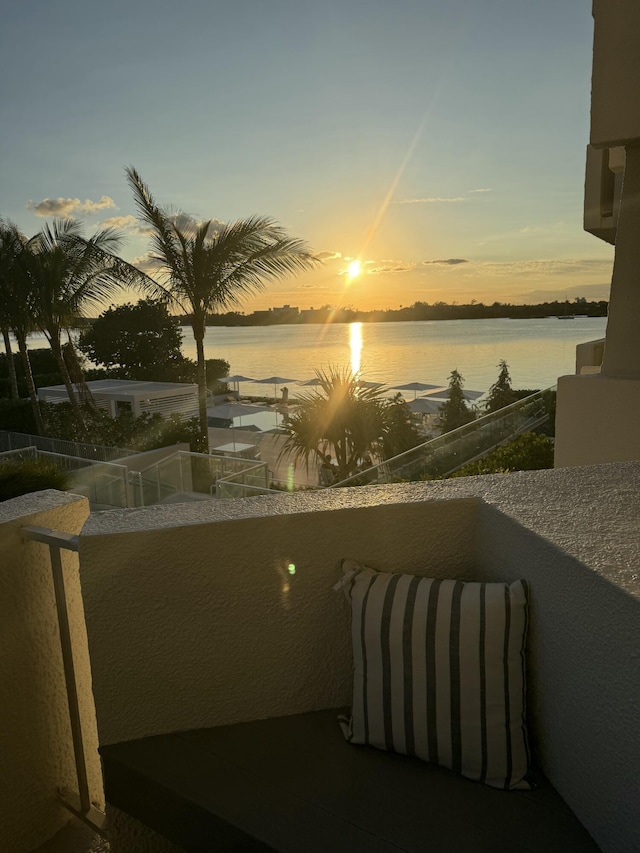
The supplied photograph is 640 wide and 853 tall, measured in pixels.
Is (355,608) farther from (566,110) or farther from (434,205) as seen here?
(434,205)

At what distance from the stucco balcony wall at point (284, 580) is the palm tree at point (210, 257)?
10948 mm

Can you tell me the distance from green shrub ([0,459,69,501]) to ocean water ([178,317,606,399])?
5954 mm

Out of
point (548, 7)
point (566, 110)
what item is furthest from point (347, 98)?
point (548, 7)

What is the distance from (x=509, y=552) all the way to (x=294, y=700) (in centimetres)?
72

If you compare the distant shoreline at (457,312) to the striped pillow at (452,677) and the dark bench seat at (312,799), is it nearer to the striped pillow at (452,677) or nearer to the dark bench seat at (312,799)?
the striped pillow at (452,677)

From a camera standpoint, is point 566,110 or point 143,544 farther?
point 566,110

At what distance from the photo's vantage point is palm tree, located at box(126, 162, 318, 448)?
1188cm

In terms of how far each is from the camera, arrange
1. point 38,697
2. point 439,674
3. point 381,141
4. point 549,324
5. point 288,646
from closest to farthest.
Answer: point 439,674, point 288,646, point 38,697, point 381,141, point 549,324

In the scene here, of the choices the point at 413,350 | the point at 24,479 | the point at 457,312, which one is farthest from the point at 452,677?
the point at 413,350

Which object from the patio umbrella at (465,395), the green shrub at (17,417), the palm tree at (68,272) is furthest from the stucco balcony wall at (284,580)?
the patio umbrella at (465,395)

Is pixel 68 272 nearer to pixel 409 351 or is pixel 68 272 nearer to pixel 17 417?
pixel 17 417

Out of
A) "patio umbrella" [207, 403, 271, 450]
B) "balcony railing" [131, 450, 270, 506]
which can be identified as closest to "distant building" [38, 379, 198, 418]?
"patio umbrella" [207, 403, 271, 450]

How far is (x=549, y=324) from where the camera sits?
98.6 m

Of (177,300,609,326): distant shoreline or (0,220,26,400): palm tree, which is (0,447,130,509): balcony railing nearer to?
(0,220,26,400): palm tree
